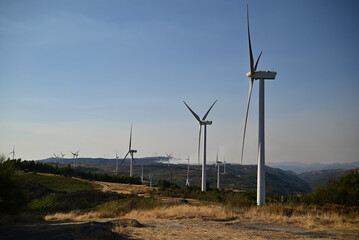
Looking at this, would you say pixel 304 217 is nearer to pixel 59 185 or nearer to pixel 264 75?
pixel 264 75

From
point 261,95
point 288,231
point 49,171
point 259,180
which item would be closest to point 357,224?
point 288,231

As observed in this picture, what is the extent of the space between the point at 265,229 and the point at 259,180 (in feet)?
42.4

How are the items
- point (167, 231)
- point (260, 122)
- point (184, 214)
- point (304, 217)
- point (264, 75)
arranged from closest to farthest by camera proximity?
1. point (167, 231)
2. point (304, 217)
3. point (184, 214)
4. point (260, 122)
5. point (264, 75)

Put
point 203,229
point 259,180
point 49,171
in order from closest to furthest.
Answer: point 203,229 → point 259,180 → point 49,171

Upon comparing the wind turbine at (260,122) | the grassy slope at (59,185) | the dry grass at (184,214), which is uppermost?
the wind turbine at (260,122)

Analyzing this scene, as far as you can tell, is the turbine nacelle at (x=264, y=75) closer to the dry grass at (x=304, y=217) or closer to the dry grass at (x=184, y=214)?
the dry grass at (x=304, y=217)

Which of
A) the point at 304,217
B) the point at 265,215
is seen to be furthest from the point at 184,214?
the point at 304,217

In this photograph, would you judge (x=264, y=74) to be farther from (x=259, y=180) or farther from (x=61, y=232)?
(x=61, y=232)

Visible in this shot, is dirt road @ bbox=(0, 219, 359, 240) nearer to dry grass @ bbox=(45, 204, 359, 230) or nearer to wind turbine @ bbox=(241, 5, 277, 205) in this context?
dry grass @ bbox=(45, 204, 359, 230)

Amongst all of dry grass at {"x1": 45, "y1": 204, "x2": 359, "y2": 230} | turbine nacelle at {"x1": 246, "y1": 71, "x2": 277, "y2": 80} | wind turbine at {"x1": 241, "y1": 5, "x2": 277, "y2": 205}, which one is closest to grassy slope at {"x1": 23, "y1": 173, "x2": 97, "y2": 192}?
wind turbine at {"x1": 241, "y1": 5, "x2": 277, "y2": 205}

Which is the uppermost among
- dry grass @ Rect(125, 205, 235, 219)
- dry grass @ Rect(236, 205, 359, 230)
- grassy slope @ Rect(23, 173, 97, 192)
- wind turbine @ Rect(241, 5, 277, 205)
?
wind turbine @ Rect(241, 5, 277, 205)

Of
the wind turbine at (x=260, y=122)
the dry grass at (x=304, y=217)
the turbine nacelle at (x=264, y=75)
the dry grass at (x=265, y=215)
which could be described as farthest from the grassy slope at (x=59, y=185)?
the dry grass at (x=304, y=217)

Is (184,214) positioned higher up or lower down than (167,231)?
lower down

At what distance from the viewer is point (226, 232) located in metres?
16.8
